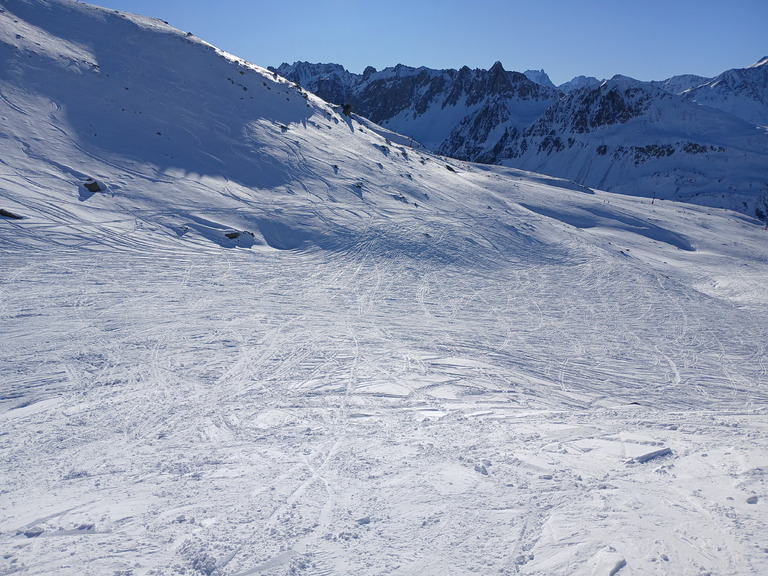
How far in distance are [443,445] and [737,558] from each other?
3284 millimetres

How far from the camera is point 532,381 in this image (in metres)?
9.69

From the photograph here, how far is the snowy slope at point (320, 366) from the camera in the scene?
459cm

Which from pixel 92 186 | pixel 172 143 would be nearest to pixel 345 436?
pixel 92 186

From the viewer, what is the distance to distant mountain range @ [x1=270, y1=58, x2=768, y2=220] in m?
92.2

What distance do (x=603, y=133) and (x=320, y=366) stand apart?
128 meters

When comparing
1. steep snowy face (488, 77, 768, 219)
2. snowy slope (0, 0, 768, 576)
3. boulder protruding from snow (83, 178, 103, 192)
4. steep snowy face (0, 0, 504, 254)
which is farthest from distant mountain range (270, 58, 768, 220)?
boulder protruding from snow (83, 178, 103, 192)

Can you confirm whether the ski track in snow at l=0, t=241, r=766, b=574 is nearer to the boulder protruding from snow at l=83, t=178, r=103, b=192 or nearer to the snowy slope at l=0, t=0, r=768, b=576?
the snowy slope at l=0, t=0, r=768, b=576

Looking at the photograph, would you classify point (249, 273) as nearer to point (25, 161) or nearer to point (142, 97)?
point (25, 161)

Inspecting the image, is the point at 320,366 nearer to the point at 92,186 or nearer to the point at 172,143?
the point at 92,186

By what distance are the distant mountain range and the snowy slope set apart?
214ft

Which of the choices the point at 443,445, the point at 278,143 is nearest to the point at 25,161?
the point at 278,143

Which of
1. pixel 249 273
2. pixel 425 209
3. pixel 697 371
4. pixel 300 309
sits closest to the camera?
pixel 697 371

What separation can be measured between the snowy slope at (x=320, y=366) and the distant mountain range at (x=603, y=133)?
214 ft

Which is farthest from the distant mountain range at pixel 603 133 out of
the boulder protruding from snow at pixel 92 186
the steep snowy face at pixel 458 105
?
the boulder protruding from snow at pixel 92 186
